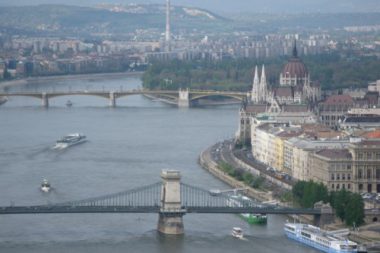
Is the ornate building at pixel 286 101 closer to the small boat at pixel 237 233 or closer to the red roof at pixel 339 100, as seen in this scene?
the red roof at pixel 339 100

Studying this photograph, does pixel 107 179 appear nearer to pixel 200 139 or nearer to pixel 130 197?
pixel 130 197

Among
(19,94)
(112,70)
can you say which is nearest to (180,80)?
(19,94)

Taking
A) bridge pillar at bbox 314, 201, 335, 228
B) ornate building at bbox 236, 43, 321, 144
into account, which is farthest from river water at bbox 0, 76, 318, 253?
ornate building at bbox 236, 43, 321, 144

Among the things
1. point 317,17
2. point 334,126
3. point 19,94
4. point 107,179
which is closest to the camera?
point 107,179

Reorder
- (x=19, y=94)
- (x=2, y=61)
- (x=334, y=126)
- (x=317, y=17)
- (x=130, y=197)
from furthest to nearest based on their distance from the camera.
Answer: (x=317, y=17)
(x=2, y=61)
(x=19, y=94)
(x=334, y=126)
(x=130, y=197)

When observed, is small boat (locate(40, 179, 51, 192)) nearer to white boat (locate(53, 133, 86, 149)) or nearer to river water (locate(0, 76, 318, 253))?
river water (locate(0, 76, 318, 253))

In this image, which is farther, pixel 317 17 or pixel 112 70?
pixel 317 17
